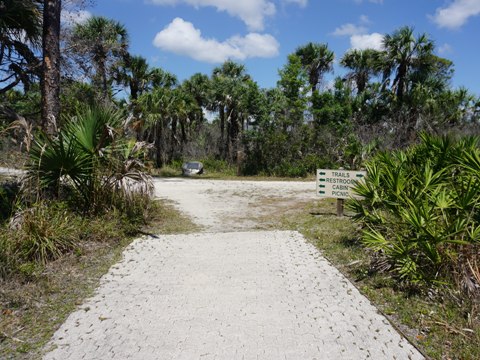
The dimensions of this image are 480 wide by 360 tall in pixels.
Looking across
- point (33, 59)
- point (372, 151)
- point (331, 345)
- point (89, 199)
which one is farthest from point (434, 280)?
point (372, 151)

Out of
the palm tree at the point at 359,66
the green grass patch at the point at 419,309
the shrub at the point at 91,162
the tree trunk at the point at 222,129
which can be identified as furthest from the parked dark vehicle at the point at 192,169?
the green grass patch at the point at 419,309

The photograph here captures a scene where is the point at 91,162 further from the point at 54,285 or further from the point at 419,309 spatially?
the point at 419,309

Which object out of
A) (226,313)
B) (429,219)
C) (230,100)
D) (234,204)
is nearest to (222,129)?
(230,100)

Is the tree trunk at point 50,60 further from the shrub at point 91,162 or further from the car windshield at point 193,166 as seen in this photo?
the car windshield at point 193,166

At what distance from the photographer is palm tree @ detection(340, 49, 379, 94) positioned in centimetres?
2517

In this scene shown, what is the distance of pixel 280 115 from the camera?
23.0 meters

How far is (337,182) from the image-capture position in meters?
9.21

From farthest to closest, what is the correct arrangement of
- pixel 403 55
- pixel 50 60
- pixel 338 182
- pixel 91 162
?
pixel 403 55 → pixel 338 182 → pixel 50 60 → pixel 91 162

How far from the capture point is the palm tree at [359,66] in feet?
82.6

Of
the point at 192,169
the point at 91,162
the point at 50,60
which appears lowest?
the point at 192,169

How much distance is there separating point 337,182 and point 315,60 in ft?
66.6

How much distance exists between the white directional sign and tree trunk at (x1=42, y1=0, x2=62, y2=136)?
6025mm

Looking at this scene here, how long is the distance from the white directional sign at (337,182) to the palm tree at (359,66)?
58.0 ft

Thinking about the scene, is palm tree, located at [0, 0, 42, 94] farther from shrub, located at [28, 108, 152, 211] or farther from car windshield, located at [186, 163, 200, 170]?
car windshield, located at [186, 163, 200, 170]
